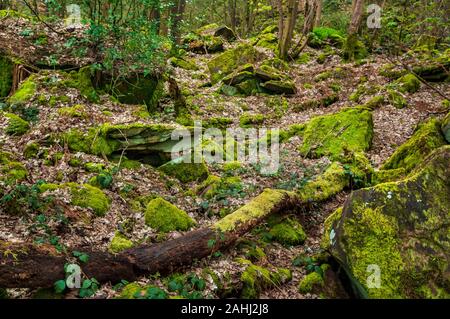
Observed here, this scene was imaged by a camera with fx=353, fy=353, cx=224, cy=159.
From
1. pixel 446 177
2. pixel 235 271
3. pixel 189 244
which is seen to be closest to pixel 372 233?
pixel 446 177

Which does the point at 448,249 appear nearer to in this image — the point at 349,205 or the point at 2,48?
the point at 349,205

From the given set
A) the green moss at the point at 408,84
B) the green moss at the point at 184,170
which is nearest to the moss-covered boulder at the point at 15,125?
the green moss at the point at 184,170

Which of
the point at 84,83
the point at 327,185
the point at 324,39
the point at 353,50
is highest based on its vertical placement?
the point at 324,39

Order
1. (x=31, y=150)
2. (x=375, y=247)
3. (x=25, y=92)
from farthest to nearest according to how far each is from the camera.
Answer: (x=25, y=92)
(x=31, y=150)
(x=375, y=247)

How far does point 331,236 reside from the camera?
5.21m

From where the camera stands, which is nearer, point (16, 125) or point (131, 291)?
point (131, 291)

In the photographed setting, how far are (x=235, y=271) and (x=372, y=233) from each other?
2055mm

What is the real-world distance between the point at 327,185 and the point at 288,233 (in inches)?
77.9

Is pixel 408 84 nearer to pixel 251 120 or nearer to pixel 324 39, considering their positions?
pixel 251 120

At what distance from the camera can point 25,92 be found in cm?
889

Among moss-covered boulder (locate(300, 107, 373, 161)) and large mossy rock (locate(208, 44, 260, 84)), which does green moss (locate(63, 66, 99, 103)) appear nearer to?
large mossy rock (locate(208, 44, 260, 84))

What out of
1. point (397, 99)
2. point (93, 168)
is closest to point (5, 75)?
point (93, 168)

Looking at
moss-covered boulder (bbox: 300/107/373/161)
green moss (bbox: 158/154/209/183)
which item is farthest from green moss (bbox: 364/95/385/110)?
green moss (bbox: 158/154/209/183)

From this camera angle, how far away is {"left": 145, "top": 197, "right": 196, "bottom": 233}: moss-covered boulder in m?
6.20
